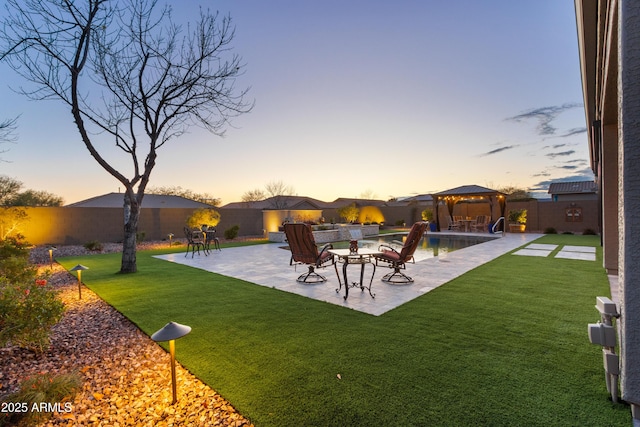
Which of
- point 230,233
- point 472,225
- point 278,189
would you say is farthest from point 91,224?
point 278,189

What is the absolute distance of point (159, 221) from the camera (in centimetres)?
1528

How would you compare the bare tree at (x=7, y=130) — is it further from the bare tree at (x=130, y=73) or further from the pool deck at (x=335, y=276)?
the pool deck at (x=335, y=276)

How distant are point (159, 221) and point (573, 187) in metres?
31.7

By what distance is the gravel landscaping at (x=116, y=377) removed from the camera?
1.95 m

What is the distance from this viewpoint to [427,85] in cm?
1203

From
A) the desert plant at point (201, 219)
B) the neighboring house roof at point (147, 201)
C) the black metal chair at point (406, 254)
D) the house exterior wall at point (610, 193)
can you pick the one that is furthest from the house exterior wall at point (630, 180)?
the neighboring house roof at point (147, 201)

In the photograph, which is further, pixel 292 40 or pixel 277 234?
pixel 277 234

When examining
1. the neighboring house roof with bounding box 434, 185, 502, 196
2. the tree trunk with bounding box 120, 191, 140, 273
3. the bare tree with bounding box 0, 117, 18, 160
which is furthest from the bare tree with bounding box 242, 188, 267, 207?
the tree trunk with bounding box 120, 191, 140, 273

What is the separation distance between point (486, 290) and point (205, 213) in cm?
1204

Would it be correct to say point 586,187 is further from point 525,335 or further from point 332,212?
point 525,335

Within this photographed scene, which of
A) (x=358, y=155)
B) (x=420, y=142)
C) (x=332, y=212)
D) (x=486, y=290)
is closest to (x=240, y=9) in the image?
(x=486, y=290)

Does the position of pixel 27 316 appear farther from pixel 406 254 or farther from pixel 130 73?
pixel 130 73

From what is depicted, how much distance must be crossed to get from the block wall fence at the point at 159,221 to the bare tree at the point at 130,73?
7.11 m

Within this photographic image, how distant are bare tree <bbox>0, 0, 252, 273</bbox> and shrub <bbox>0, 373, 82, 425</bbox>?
5.49m
